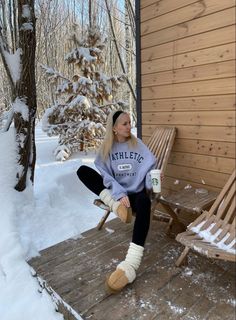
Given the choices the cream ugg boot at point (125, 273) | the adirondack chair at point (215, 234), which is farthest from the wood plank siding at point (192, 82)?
the cream ugg boot at point (125, 273)

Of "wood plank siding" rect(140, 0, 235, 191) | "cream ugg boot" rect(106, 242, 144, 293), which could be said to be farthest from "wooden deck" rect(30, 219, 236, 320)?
"wood plank siding" rect(140, 0, 235, 191)

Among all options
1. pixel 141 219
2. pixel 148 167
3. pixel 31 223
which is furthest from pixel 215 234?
pixel 31 223

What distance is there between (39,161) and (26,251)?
3.66m

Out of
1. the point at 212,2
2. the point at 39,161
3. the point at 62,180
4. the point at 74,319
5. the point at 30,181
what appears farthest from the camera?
the point at 39,161

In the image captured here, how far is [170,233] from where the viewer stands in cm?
282

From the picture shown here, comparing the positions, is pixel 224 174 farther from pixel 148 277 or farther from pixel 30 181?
pixel 30 181

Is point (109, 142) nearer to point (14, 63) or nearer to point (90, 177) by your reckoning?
point (90, 177)

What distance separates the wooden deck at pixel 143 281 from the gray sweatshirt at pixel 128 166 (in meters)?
0.62

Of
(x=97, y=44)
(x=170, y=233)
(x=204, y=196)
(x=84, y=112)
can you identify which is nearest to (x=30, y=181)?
(x=170, y=233)

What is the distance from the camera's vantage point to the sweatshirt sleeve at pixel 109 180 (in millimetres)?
2338

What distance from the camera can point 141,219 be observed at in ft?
7.15

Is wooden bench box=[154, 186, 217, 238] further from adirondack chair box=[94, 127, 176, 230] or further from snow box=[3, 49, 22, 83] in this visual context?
snow box=[3, 49, 22, 83]

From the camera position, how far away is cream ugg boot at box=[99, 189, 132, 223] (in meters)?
2.23

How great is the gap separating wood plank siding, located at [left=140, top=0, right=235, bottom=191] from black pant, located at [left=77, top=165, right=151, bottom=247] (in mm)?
787
